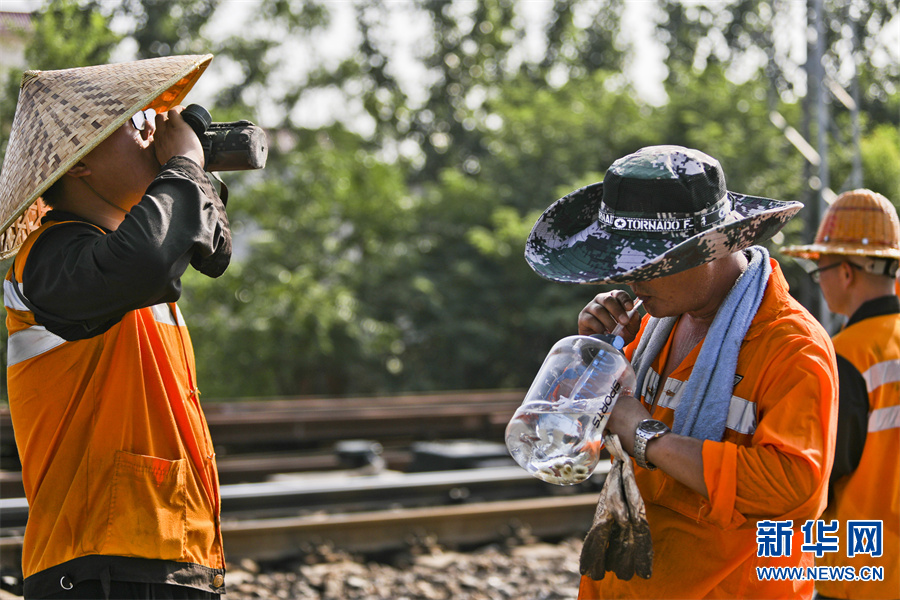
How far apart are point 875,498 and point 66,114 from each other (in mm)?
2937

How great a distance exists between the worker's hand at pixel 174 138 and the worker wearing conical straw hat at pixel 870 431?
2349mm

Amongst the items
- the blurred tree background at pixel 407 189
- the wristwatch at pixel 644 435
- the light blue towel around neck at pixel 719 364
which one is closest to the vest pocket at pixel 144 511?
the wristwatch at pixel 644 435

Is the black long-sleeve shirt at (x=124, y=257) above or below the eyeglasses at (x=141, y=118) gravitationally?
below

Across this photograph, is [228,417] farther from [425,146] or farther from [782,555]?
[425,146]

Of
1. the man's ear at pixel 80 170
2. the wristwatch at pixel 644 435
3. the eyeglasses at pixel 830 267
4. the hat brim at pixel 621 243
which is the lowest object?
the wristwatch at pixel 644 435

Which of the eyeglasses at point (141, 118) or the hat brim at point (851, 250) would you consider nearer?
the eyeglasses at point (141, 118)

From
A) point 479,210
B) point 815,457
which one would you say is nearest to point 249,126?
point 815,457

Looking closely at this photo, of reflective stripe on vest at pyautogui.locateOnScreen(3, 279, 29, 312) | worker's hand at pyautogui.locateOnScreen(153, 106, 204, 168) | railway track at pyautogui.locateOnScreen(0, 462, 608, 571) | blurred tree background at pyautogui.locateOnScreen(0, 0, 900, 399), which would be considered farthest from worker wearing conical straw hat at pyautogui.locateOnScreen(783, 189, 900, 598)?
blurred tree background at pyautogui.locateOnScreen(0, 0, 900, 399)

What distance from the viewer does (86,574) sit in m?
1.95

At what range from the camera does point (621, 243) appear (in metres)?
2.00

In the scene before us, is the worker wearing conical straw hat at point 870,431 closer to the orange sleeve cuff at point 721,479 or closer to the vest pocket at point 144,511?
the orange sleeve cuff at point 721,479

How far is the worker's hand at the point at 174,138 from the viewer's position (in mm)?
2119

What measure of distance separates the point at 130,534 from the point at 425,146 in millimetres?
28455

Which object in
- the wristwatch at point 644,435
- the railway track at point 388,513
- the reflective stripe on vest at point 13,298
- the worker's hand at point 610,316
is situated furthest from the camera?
the railway track at point 388,513
